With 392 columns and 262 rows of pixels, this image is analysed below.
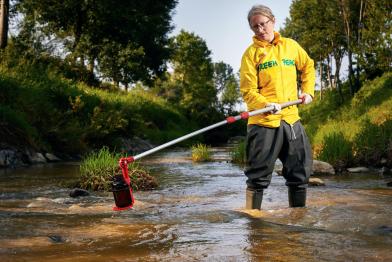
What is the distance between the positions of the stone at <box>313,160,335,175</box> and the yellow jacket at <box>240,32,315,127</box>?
495 centimetres

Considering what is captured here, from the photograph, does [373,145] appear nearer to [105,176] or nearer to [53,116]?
[105,176]

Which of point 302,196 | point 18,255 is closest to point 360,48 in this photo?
point 302,196

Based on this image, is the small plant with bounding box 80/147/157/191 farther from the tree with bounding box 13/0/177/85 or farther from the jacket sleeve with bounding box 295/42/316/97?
the tree with bounding box 13/0/177/85

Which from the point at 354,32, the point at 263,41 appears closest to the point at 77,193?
the point at 263,41

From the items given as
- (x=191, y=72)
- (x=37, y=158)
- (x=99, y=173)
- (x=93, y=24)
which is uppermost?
(x=191, y=72)

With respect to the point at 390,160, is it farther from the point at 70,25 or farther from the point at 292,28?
the point at 292,28

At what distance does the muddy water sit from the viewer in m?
3.70

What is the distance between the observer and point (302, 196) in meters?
5.71

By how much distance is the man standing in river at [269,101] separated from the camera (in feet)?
17.7

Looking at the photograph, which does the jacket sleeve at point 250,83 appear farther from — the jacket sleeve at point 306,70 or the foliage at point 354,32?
the foliage at point 354,32

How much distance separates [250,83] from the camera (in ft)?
17.7

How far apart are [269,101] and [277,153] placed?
568 mm

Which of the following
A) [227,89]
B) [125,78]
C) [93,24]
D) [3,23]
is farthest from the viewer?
[227,89]

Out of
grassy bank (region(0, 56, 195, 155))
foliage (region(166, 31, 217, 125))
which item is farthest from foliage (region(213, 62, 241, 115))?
grassy bank (region(0, 56, 195, 155))
